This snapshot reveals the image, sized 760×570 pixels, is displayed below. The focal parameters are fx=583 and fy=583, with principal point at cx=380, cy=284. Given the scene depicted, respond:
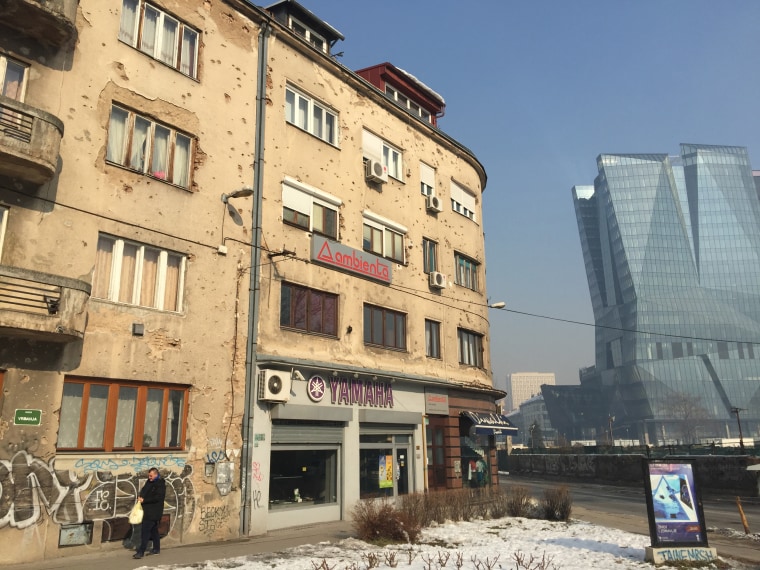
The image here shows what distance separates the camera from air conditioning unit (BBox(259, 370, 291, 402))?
15562mm

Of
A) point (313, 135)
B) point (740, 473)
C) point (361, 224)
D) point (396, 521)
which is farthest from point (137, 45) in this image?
point (740, 473)

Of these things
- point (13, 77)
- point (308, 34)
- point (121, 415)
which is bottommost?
point (121, 415)

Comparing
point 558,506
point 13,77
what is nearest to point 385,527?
point 558,506

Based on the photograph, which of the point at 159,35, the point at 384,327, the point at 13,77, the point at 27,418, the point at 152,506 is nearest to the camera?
the point at 27,418

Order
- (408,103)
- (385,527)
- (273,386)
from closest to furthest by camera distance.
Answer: (385,527), (273,386), (408,103)

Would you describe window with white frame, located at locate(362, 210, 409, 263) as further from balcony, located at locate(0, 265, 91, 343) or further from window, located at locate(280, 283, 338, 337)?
balcony, located at locate(0, 265, 91, 343)

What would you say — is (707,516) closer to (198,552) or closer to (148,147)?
(198,552)

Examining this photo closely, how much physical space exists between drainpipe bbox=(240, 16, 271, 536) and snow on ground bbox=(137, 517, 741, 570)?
2861 mm

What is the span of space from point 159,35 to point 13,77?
4189 mm

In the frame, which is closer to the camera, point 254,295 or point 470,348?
point 254,295

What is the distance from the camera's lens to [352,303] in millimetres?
19578

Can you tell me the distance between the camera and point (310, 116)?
64.2 ft

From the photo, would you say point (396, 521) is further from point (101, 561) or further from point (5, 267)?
point (5, 267)

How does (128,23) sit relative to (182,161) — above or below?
above
